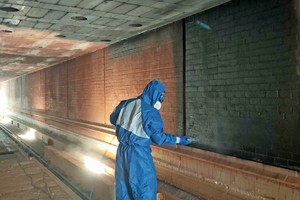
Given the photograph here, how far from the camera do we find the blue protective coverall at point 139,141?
10.6 ft

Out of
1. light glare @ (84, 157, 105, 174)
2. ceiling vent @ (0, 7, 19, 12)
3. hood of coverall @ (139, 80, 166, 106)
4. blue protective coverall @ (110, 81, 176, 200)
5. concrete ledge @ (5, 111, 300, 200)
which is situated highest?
ceiling vent @ (0, 7, 19, 12)

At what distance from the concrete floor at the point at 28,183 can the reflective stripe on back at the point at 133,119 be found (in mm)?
2391

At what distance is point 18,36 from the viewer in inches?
299

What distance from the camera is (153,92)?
3371 millimetres

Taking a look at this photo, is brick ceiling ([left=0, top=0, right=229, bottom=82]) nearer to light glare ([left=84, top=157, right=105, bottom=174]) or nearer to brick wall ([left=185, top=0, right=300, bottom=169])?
brick wall ([left=185, top=0, right=300, bottom=169])

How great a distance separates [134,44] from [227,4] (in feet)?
11.1

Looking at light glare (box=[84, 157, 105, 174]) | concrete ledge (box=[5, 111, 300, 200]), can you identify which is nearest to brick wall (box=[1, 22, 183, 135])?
concrete ledge (box=[5, 111, 300, 200])

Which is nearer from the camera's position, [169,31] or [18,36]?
[169,31]

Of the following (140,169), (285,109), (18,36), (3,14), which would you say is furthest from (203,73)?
(18,36)

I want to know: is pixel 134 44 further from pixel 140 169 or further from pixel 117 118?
pixel 140 169

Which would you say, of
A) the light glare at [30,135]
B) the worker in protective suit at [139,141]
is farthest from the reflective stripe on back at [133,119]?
the light glare at [30,135]

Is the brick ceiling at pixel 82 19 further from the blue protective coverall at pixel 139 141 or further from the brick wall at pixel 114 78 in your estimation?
the blue protective coverall at pixel 139 141

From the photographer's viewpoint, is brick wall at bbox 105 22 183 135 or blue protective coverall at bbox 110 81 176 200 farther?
brick wall at bbox 105 22 183 135

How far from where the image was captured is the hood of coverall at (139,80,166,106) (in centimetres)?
337
